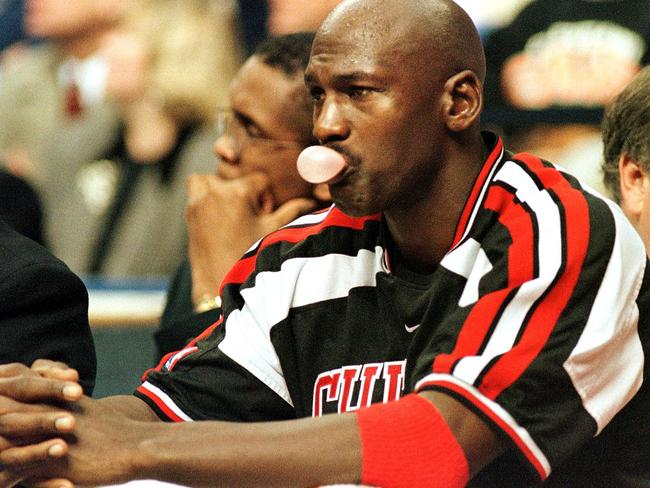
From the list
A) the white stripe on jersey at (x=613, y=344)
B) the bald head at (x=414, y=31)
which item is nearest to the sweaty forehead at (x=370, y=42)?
the bald head at (x=414, y=31)

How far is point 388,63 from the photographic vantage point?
1.61m

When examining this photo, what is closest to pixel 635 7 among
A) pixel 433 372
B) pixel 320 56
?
pixel 320 56

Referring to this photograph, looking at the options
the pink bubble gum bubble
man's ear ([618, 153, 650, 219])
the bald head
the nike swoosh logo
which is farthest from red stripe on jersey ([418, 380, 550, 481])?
man's ear ([618, 153, 650, 219])

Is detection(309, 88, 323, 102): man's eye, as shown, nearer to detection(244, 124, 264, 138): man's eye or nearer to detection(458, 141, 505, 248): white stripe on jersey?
detection(458, 141, 505, 248): white stripe on jersey

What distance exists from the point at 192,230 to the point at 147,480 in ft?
3.56

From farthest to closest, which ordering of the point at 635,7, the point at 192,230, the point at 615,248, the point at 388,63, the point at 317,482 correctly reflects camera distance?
1. the point at 635,7
2. the point at 192,230
3. the point at 388,63
4. the point at 615,248
5. the point at 317,482

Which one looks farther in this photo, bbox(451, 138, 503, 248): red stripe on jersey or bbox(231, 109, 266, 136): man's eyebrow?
bbox(231, 109, 266, 136): man's eyebrow

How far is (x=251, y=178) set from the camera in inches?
92.8

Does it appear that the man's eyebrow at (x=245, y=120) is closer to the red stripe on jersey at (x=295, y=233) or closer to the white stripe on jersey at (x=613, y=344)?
the red stripe on jersey at (x=295, y=233)

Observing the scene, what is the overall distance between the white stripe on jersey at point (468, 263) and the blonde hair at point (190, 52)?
2.46 m

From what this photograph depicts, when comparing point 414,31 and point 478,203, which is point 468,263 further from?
point 414,31

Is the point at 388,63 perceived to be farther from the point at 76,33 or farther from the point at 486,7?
the point at 76,33

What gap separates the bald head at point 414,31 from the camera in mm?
1622

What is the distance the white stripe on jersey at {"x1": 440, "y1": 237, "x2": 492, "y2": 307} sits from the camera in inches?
60.9
